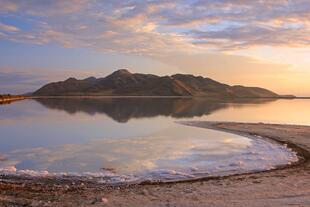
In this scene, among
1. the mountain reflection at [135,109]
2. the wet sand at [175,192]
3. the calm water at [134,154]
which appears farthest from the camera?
the mountain reflection at [135,109]

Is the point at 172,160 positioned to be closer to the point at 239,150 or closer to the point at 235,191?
the point at 239,150

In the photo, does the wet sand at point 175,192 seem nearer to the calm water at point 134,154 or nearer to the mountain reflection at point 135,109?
the calm water at point 134,154

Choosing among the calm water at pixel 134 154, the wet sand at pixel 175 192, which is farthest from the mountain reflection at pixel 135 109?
the wet sand at pixel 175 192

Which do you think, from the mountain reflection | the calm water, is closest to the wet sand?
the calm water

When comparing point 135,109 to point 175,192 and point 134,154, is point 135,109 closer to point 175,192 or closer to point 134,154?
point 134,154

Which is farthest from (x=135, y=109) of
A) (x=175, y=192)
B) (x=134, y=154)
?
(x=175, y=192)

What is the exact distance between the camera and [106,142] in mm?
24219

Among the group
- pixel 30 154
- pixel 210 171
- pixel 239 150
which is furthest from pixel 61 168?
pixel 239 150

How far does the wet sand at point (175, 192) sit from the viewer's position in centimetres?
1056

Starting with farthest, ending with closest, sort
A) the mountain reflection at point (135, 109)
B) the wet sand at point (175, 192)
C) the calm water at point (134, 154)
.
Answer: the mountain reflection at point (135, 109) < the calm water at point (134, 154) < the wet sand at point (175, 192)

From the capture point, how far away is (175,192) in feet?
39.1

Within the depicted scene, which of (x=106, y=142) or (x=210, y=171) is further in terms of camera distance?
(x=106, y=142)

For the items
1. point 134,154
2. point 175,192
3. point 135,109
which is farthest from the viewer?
point 135,109

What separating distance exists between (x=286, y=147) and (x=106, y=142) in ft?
32.4
